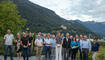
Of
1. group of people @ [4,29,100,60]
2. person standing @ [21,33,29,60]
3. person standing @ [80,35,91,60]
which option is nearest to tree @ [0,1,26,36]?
group of people @ [4,29,100,60]

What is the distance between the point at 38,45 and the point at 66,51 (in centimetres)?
210

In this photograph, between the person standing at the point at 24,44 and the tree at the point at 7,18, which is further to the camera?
the tree at the point at 7,18

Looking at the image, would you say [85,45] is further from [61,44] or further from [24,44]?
[24,44]

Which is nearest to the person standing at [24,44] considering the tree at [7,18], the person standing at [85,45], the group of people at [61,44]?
the group of people at [61,44]

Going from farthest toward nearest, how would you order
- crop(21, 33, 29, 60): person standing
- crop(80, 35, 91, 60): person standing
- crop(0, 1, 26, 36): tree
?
1. crop(0, 1, 26, 36): tree
2. crop(80, 35, 91, 60): person standing
3. crop(21, 33, 29, 60): person standing

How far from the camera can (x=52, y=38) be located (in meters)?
13.2

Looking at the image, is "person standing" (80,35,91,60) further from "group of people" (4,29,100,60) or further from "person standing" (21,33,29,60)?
"person standing" (21,33,29,60)

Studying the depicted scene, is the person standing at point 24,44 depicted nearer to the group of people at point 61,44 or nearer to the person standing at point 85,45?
the group of people at point 61,44

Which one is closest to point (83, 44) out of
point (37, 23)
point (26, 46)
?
point (26, 46)

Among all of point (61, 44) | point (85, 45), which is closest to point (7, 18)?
point (61, 44)

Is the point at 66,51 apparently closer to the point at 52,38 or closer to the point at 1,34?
the point at 52,38

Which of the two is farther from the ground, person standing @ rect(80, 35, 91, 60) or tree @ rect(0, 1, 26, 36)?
tree @ rect(0, 1, 26, 36)

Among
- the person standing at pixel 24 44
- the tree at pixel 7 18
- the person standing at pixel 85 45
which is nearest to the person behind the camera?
the person standing at pixel 24 44

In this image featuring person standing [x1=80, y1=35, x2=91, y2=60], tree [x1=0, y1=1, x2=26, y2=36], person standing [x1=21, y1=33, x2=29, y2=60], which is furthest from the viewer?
tree [x1=0, y1=1, x2=26, y2=36]
